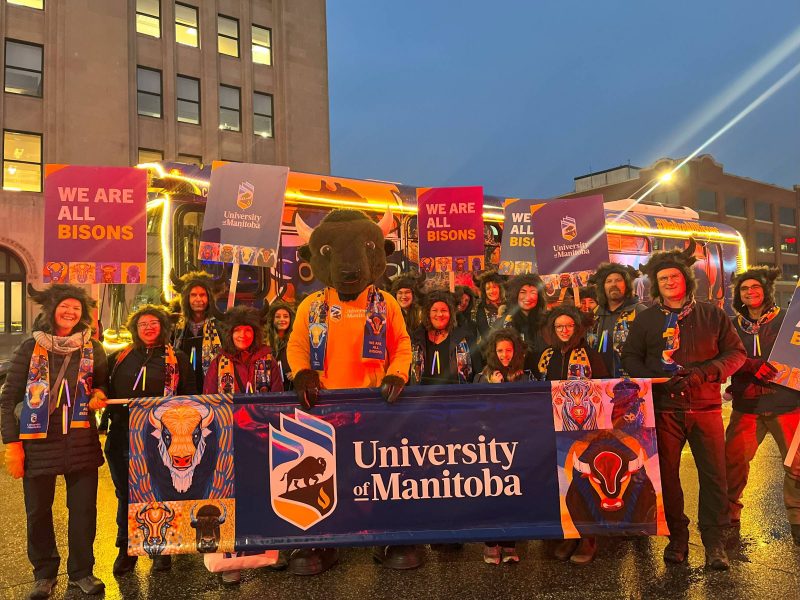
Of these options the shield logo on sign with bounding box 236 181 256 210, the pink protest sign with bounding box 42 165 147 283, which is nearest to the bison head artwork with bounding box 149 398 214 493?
the pink protest sign with bounding box 42 165 147 283

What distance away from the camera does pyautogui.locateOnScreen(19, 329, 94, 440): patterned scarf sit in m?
3.61

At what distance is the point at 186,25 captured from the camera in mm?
22688

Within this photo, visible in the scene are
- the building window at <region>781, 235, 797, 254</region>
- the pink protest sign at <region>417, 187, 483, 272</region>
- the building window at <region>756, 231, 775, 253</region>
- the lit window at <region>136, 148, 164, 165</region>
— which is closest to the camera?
the pink protest sign at <region>417, 187, 483, 272</region>

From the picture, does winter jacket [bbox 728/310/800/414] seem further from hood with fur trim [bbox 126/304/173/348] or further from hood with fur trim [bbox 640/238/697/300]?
hood with fur trim [bbox 126/304/173/348]

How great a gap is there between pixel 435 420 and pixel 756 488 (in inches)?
138

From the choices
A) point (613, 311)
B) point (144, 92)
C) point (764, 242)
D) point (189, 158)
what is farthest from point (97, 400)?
point (764, 242)

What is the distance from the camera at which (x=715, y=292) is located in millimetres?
13898

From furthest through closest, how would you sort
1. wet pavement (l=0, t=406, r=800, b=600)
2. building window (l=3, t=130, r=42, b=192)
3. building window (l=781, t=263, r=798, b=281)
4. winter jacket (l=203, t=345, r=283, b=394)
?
building window (l=781, t=263, r=798, b=281) < building window (l=3, t=130, r=42, b=192) < winter jacket (l=203, t=345, r=283, b=394) < wet pavement (l=0, t=406, r=800, b=600)

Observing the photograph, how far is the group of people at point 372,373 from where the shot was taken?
3.70 m

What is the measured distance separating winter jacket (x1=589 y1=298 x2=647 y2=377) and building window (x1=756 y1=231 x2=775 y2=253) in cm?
5381

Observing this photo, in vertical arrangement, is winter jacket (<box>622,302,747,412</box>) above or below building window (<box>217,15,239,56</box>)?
below

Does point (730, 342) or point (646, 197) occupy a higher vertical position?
point (646, 197)

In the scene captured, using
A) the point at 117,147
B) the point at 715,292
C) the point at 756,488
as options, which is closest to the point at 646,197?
the point at 715,292

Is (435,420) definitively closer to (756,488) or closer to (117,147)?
(756,488)
